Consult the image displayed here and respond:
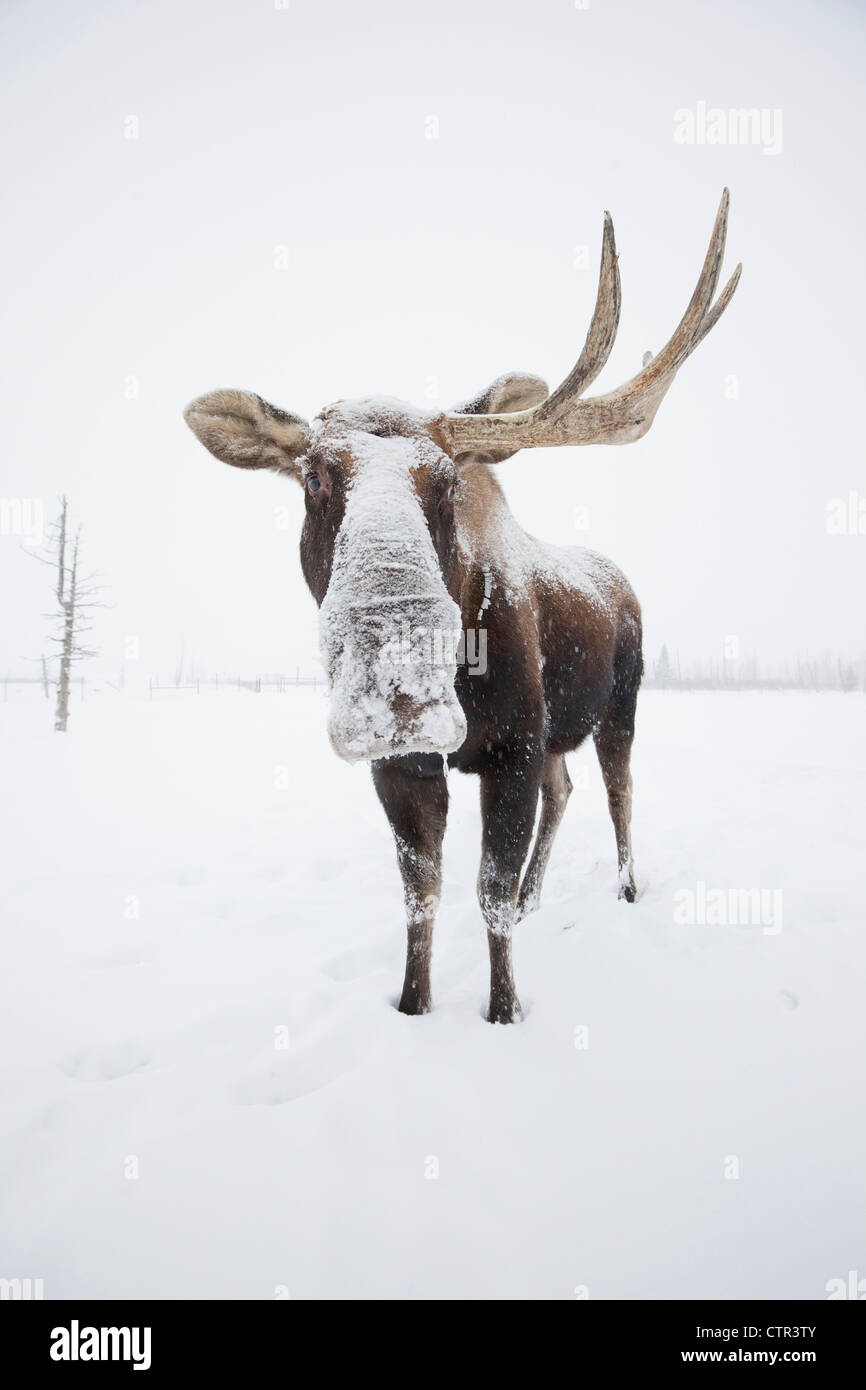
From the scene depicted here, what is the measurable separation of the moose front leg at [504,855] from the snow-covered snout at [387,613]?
912 millimetres

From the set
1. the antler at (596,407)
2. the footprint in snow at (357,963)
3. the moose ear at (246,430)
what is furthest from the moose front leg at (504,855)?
the moose ear at (246,430)

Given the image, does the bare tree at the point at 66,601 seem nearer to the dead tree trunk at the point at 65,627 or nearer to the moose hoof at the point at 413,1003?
the dead tree trunk at the point at 65,627

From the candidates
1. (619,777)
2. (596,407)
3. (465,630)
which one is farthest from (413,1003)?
(596,407)

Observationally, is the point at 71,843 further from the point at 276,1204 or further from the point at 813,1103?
the point at 813,1103

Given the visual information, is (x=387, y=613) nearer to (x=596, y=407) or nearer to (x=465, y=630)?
(x=465, y=630)

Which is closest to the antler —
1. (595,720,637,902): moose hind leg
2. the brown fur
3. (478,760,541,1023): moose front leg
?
the brown fur

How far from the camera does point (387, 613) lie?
83.3 inches

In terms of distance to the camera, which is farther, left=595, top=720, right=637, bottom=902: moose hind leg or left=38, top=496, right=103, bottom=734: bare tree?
left=38, top=496, right=103, bottom=734: bare tree

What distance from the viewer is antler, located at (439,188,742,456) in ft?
8.76

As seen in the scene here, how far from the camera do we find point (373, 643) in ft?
6.84

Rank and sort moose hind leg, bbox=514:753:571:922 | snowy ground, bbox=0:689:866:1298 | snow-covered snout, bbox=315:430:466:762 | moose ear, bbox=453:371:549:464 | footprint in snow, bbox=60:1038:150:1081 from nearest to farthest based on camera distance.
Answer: snowy ground, bbox=0:689:866:1298 < snow-covered snout, bbox=315:430:466:762 < footprint in snow, bbox=60:1038:150:1081 < moose ear, bbox=453:371:549:464 < moose hind leg, bbox=514:753:571:922

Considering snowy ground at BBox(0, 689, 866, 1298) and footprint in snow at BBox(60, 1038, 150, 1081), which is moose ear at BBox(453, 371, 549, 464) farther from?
footprint in snow at BBox(60, 1038, 150, 1081)

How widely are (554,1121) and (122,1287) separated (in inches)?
59.6

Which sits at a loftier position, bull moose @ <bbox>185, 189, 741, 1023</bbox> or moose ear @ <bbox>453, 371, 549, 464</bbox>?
moose ear @ <bbox>453, 371, 549, 464</bbox>
